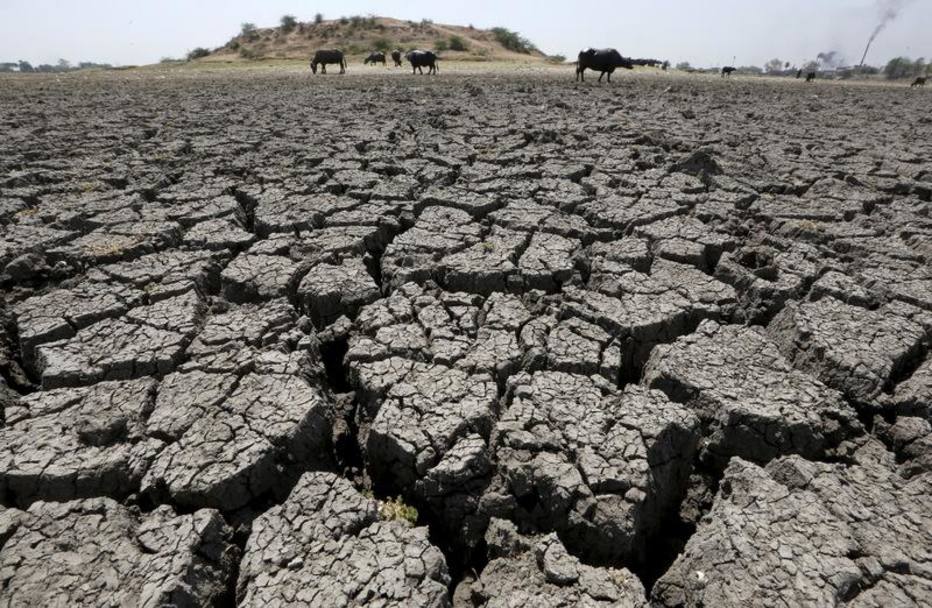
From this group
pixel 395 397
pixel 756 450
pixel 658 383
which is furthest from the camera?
pixel 658 383

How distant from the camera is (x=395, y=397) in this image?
221 centimetres

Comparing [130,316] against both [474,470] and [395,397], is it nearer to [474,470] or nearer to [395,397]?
[395,397]

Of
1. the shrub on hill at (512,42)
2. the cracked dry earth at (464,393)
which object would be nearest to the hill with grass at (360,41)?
the shrub on hill at (512,42)

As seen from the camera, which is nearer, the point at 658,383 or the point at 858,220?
the point at 658,383

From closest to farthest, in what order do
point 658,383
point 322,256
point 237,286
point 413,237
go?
point 658,383 → point 237,286 → point 322,256 → point 413,237

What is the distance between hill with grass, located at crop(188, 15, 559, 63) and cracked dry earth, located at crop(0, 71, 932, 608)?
35.4 metres

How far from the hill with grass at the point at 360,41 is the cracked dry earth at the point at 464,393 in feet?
116

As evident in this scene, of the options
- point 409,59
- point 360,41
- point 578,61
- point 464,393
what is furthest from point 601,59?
point 360,41

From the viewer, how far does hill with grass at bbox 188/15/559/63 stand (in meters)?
39.4

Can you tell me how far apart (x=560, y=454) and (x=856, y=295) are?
2.29 m

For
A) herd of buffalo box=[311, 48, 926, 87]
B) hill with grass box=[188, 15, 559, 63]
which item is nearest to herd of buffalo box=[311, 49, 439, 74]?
herd of buffalo box=[311, 48, 926, 87]

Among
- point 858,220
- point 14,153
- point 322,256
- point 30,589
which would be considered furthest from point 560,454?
point 14,153

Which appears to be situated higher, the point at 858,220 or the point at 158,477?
the point at 858,220

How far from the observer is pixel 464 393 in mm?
2215
